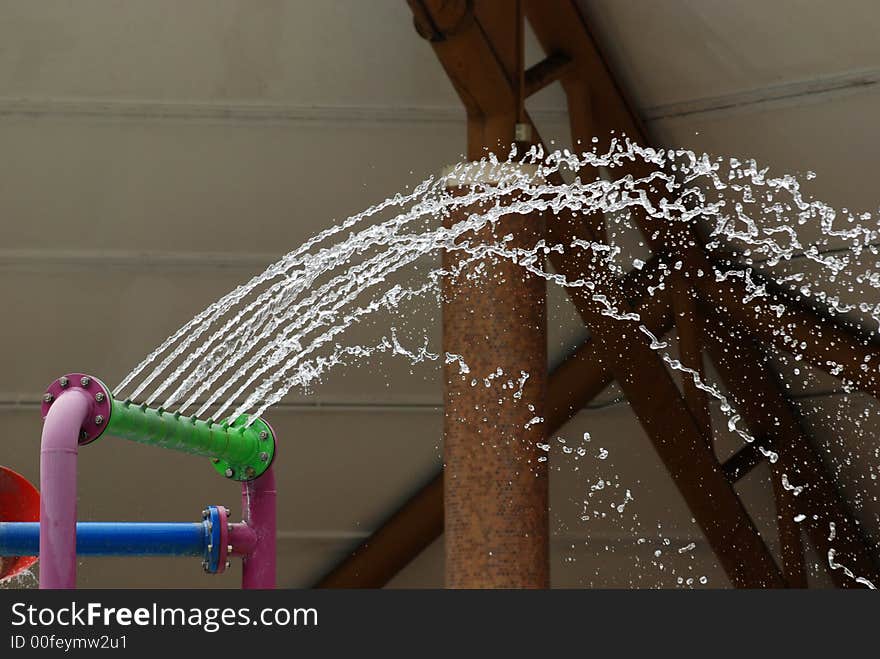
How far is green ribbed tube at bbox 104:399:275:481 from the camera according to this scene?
4441 mm

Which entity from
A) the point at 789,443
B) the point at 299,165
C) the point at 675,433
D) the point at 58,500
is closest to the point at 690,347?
the point at 675,433

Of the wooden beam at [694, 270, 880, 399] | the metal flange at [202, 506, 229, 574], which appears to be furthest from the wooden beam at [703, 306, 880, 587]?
the metal flange at [202, 506, 229, 574]

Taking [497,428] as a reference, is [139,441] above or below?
below

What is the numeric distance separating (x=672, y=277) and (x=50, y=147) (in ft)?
12.6

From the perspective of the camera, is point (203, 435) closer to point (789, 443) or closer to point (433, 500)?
point (433, 500)

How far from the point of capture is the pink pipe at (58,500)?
4012mm

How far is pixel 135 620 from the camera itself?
3557 millimetres

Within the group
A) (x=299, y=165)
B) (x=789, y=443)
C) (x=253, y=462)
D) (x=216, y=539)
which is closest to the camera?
(x=216, y=539)

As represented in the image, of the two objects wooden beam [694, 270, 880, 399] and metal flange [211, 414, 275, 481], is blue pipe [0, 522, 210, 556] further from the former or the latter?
wooden beam [694, 270, 880, 399]

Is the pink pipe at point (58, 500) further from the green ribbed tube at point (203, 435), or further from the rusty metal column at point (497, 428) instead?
the rusty metal column at point (497, 428)

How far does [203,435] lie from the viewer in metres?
4.73

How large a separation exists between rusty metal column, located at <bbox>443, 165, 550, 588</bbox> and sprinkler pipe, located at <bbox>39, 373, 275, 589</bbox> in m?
1.93

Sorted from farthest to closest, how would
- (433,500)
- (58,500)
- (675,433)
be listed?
(433,500), (675,433), (58,500)

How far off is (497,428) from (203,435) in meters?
2.32
